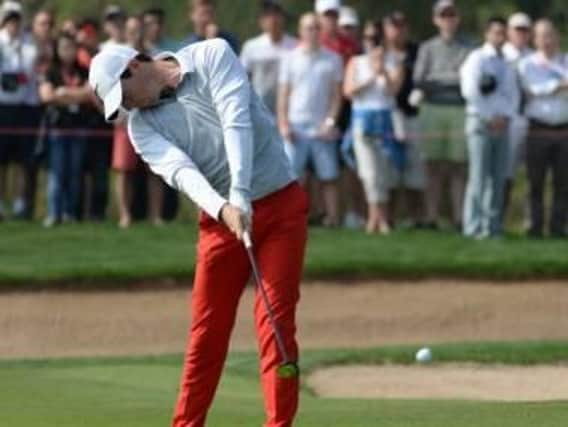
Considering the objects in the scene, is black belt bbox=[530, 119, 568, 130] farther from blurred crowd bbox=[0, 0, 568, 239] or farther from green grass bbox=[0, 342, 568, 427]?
green grass bbox=[0, 342, 568, 427]

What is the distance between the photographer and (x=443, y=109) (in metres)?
20.3

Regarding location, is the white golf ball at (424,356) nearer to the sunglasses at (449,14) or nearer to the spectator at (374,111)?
the spectator at (374,111)

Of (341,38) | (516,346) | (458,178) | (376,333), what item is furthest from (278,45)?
(516,346)

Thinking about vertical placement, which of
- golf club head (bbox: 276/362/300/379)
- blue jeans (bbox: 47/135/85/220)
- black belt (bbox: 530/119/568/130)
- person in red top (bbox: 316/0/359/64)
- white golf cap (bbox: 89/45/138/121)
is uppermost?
white golf cap (bbox: 89/45/138/121)

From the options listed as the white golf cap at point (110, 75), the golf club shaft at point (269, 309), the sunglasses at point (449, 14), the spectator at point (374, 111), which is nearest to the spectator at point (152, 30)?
the spectator at point (374, 111)

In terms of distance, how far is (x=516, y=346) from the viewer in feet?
50.8

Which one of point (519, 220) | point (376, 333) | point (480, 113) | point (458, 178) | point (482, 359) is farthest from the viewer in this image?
point (519, 220)

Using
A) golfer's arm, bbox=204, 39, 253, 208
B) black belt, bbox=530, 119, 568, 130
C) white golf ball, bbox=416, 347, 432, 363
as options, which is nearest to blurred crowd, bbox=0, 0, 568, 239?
black belt, bbox=530, 119, 568, 130

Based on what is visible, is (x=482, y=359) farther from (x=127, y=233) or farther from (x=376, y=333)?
(x=127, y=233)

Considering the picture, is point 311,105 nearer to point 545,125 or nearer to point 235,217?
point 545,125

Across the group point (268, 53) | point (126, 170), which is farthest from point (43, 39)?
point (268, 53)

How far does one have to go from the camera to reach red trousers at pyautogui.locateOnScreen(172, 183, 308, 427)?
9.37 m

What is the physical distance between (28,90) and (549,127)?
5.00m

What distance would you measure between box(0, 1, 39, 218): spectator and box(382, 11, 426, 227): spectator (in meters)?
3.41
